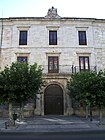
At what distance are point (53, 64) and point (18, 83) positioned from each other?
26.4 ft

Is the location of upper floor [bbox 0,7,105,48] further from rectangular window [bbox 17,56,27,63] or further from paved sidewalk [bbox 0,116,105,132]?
paved sidewalk [bbox 0,116,105,132]

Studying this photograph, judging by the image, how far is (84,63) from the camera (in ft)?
70.2

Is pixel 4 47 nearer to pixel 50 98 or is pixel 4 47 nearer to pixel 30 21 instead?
pixel 30 21

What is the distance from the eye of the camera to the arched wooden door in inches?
797

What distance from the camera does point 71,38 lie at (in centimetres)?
2205

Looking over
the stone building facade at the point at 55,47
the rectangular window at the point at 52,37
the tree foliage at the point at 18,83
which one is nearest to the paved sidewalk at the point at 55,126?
the tree foliage at the point at 18,83

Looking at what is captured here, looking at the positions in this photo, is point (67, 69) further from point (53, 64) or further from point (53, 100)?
point (53, 100)

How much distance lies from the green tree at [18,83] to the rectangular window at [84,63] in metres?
8.07

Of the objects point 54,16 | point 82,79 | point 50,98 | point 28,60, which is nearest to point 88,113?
point 50,98

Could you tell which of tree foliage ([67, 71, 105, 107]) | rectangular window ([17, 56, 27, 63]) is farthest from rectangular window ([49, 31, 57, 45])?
tree foliage ([67, 71, 105, 107])

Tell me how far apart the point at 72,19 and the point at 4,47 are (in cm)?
893

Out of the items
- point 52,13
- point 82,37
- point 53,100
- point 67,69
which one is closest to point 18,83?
point 53,100

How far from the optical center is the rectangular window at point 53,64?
2083cm

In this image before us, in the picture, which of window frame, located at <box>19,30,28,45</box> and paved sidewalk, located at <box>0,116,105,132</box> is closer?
paved sidewalk, located at <box>0,116,105,132</box>
